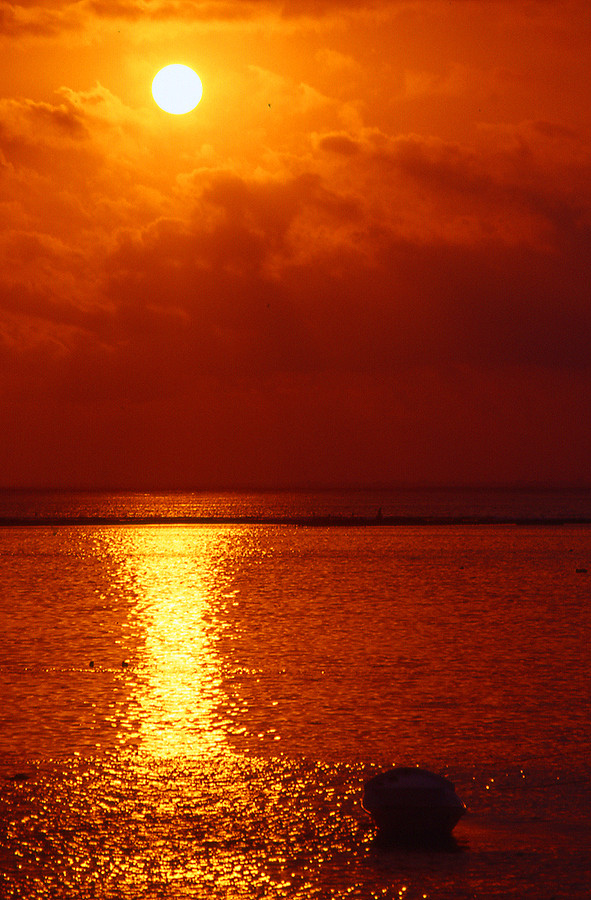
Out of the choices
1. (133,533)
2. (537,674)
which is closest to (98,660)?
(537,674)

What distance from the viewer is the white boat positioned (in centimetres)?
1415

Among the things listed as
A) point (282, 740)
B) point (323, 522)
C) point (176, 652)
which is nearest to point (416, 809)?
point (282, 740)

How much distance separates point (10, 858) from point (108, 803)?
2.33 meters

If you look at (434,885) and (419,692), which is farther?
(419,692)

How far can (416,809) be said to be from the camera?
14.1 meters

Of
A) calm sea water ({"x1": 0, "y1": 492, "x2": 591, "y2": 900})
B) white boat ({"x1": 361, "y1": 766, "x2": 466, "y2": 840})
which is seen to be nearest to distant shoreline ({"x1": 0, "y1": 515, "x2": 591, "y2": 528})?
calm sea water ({"x1": 0, "y1": 492, "x2": 591, "y2": 900})

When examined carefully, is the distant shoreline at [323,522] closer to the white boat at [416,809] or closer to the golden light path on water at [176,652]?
the golden light path on water at [176,652]

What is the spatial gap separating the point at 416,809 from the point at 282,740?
5710mm

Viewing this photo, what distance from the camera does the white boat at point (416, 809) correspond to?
14148mm

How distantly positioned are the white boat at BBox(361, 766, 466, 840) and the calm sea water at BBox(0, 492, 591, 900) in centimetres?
31

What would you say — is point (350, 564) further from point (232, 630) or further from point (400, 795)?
point (400, 795)

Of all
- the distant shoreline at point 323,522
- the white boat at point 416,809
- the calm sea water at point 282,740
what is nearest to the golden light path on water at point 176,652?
the calm sea water at point 282,740

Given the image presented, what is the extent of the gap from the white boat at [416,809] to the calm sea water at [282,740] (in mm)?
308

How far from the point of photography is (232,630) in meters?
35.4
